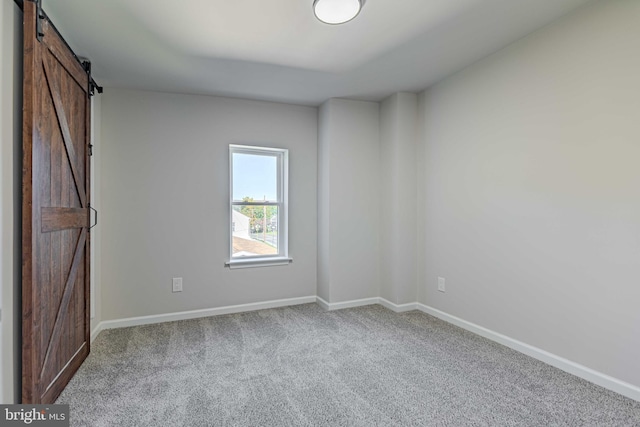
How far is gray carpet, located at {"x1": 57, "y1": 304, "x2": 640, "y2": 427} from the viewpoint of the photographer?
1780 millimetres

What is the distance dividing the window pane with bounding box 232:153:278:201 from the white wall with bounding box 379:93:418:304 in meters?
1.41

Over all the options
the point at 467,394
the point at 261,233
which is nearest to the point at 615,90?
the point at 467,394

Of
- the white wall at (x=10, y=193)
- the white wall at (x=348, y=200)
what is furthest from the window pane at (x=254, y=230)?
the white wall at (x=10, y=193)

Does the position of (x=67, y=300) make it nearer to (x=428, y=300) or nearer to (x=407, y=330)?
(x=407, y=330)

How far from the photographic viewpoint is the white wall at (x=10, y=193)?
1.53 metres

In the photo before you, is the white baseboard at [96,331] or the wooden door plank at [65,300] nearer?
the wooden door plank at [65,300]

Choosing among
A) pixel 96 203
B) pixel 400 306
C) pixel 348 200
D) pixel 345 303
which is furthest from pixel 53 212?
pixel 400 306

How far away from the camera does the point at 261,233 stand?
12.7ft

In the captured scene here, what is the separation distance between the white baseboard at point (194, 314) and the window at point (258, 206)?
0.47 metres

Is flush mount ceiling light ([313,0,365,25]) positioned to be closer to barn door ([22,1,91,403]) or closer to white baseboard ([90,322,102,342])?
barn door ([22,1,91,403])

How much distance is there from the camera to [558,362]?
7.51ft

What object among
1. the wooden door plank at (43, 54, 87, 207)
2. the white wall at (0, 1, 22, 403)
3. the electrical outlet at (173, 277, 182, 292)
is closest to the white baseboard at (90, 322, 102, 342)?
the electrical outlet at (173, 277, 182, 292)

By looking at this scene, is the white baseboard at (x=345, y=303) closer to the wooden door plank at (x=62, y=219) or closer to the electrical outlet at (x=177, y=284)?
the electrical outlet at (x=177, y=284)

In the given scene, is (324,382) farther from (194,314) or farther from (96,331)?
(96,331)
